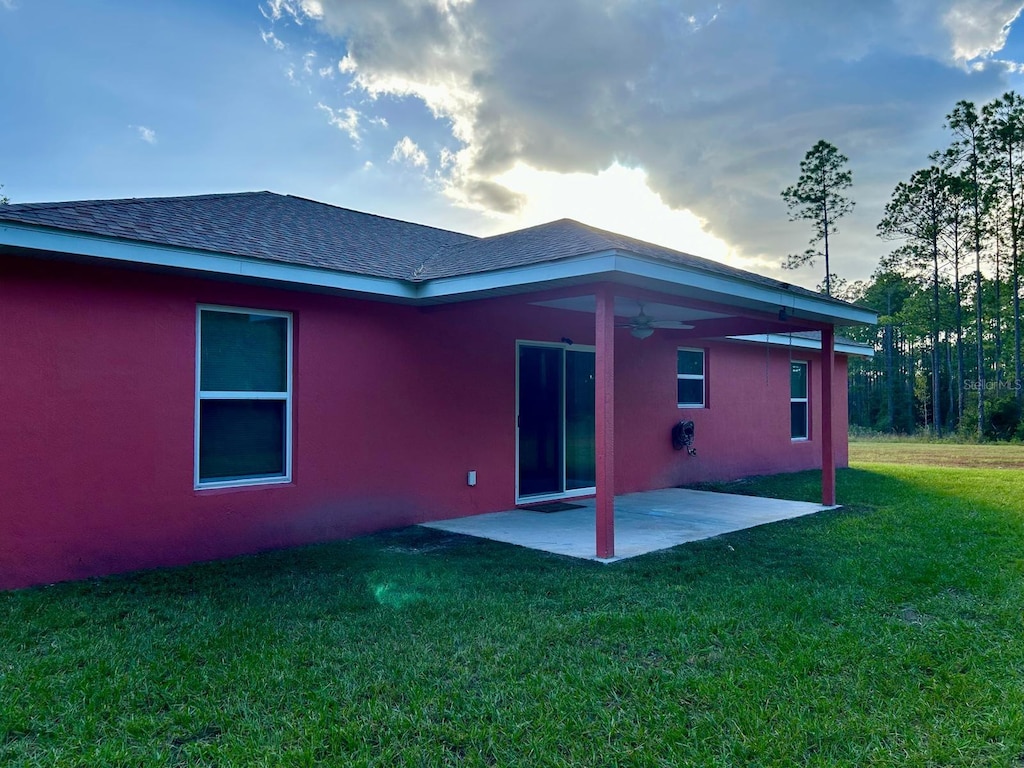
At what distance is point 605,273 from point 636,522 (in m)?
3.14

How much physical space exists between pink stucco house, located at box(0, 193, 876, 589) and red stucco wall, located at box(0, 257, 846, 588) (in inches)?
0.6

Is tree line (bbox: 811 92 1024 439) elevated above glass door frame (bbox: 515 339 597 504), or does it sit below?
above

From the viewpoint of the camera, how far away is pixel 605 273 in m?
4.95

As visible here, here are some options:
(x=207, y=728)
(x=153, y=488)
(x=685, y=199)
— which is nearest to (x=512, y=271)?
(x=153, y=488)

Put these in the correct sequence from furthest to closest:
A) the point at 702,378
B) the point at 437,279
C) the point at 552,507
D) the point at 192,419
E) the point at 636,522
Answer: the point at 702,378, the point at 552,507, the point at 636,522, the point at 437,279, the point at 192,419

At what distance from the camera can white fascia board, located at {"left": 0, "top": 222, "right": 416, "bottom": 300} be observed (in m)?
4.19

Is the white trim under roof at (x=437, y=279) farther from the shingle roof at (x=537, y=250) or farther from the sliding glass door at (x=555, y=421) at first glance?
the sliding glass door at (x=555, y=421)

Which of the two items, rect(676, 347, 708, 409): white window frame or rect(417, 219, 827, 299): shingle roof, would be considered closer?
rect(417, 219, 827, 299): shingle roof

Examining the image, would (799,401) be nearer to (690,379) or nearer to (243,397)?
(690,379)

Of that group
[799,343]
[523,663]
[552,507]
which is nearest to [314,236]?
[552,507]

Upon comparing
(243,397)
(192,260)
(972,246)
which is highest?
(972,246)

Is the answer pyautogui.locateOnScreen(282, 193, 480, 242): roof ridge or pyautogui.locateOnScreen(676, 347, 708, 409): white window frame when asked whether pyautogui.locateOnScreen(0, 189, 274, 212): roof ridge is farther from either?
pyautogui.locateOnScreen(676, 347, 708, 409): white window frame

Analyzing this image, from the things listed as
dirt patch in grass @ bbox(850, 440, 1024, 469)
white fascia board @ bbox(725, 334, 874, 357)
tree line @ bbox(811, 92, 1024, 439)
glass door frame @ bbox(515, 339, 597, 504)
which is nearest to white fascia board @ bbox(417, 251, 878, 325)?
glass door frame @ bbox(515, 339, 597, 504)

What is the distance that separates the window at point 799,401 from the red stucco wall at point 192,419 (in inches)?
216
